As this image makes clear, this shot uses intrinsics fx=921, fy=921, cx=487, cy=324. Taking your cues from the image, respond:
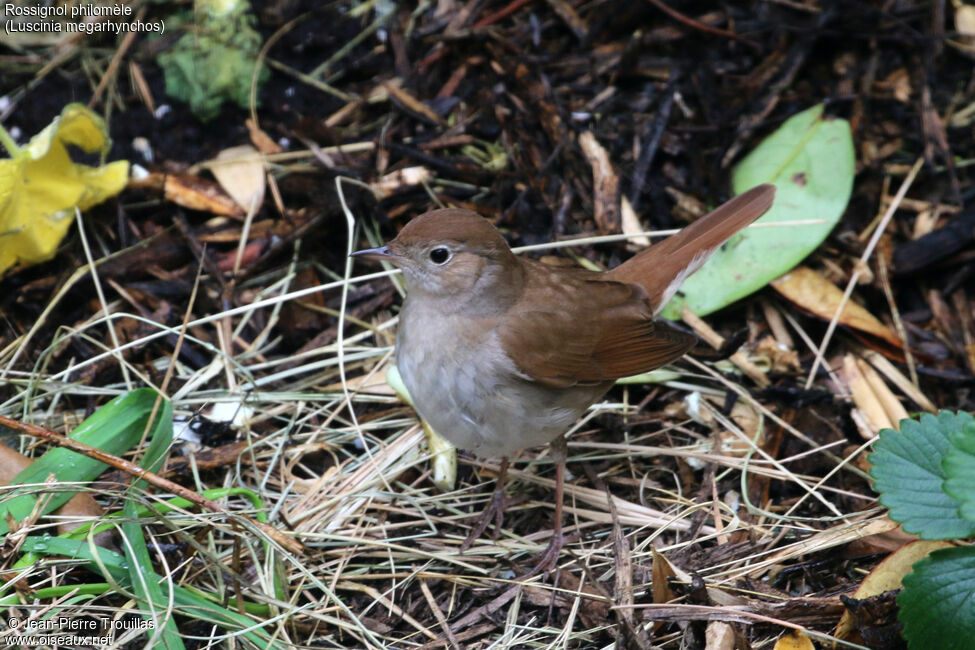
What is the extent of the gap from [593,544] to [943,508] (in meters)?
1.47

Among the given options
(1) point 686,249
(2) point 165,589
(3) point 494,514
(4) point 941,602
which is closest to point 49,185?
(2) point 165,589

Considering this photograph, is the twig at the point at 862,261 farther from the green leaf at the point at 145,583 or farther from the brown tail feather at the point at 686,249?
the green leaf at the point at 145,583

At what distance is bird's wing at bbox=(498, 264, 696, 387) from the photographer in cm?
387

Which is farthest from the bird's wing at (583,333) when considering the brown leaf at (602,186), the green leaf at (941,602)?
the green leaf at (941,602)

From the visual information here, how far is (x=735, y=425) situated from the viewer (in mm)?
4535

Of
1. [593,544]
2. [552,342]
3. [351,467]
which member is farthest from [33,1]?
[593,544]

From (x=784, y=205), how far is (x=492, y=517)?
2346 millimetres

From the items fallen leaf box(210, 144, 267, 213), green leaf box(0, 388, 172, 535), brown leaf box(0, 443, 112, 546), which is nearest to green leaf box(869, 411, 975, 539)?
green leaf box(0, 388, 172, 535)

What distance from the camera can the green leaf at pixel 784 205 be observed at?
15.8 feet

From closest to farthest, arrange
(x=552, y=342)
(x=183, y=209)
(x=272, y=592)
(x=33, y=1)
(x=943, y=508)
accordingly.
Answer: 1. (x=943, y=508)
2. (x=272, y=592)
3. (x=552, y=342)
4. (x=183, y=209)
5. (x=33, y=1)

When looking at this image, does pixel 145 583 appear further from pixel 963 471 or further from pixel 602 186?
pixel 602 186

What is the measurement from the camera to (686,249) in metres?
4.35

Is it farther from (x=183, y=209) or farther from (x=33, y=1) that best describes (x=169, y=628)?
(x=33, y=1)

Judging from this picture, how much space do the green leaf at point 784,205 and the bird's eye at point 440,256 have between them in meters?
1.50
